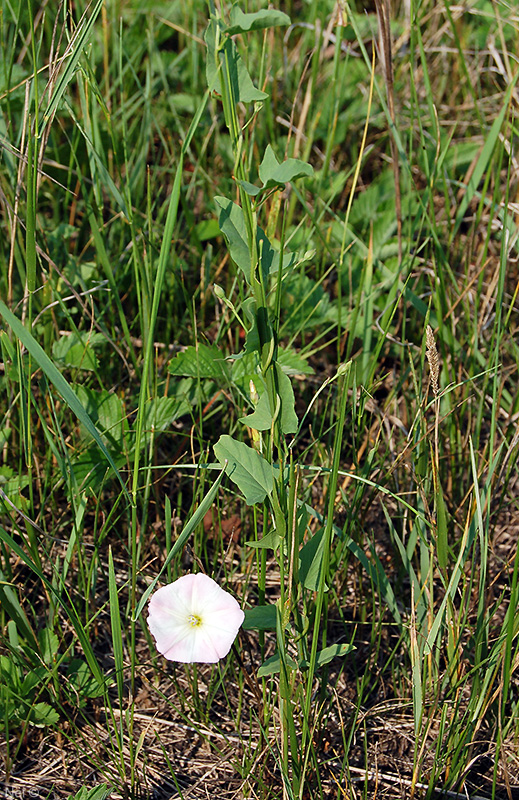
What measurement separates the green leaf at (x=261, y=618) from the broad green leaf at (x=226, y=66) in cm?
64

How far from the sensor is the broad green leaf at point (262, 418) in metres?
0.88

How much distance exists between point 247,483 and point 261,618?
0.67 ft

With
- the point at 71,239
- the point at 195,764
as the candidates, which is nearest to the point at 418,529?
the point at 195,764

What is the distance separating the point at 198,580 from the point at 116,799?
434 mm

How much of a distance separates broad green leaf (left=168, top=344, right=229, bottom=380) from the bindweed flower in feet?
1.47

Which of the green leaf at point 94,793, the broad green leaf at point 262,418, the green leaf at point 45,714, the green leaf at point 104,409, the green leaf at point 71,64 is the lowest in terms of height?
the green leaf at point 94,793

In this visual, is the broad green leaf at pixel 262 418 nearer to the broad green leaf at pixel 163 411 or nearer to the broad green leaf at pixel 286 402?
the broad green leaf at pixel 286 402

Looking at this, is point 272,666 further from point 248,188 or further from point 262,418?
point 248,188

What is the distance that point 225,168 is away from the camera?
1997 mm

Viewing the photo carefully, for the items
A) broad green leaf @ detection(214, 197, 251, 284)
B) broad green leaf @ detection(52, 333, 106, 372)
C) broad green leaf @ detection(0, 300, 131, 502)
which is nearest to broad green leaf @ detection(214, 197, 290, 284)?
broad green leaf @ detection(214, 197, 251, 284)

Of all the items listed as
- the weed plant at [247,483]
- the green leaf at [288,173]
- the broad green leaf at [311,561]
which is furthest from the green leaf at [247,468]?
the green leaf at [288,173]

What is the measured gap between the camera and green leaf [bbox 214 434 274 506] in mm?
896

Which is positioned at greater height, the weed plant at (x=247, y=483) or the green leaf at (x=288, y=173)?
the green leaf at (x=288, y=173)

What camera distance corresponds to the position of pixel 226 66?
0.75 meters
